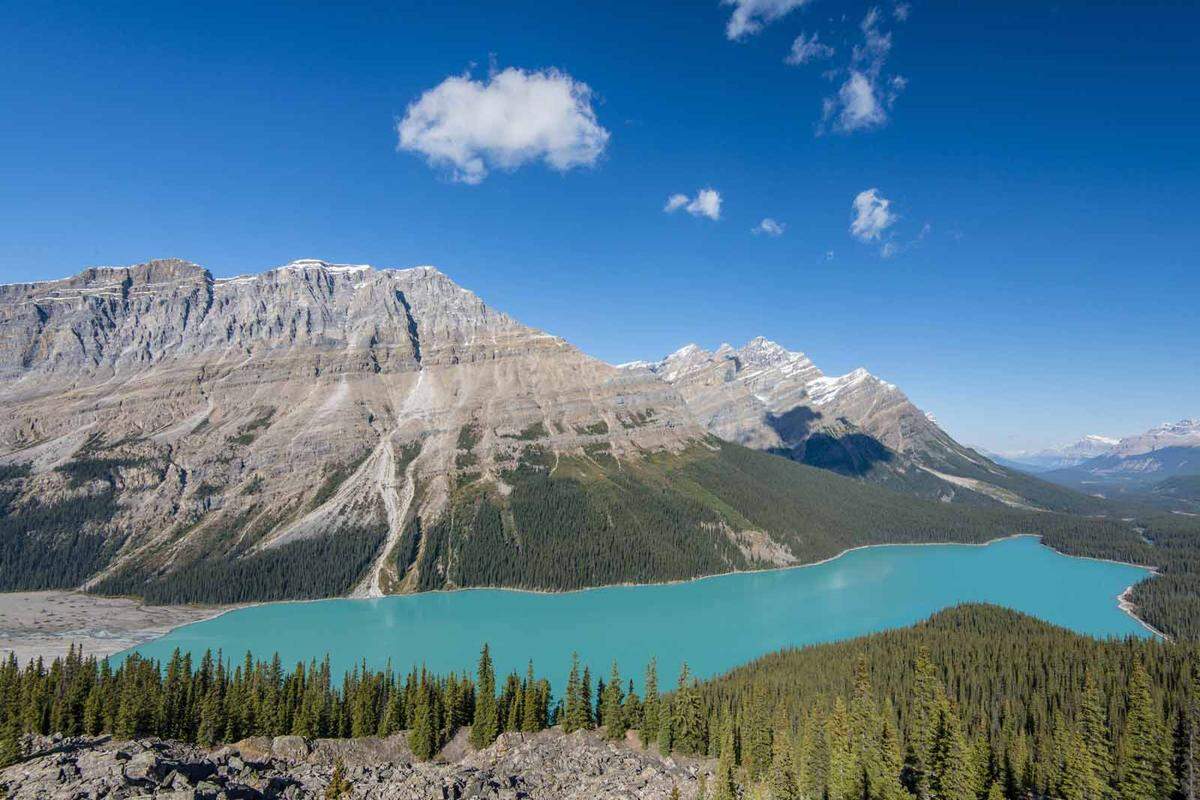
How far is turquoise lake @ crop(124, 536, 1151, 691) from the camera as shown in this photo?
10819 cm

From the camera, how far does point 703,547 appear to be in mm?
186875

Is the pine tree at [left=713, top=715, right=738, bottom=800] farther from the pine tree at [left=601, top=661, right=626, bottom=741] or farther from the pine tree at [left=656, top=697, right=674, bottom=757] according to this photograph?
the pine tree at [left=601, top=661, right=626, bottom=741]

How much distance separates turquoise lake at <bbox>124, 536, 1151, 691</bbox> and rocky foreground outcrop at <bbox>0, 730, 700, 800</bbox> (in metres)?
36.8

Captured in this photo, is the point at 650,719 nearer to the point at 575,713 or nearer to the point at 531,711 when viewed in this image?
the point at 575,713

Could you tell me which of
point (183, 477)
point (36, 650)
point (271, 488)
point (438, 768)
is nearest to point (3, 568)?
point (183, 477)

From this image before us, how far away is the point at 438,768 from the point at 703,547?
142 meters

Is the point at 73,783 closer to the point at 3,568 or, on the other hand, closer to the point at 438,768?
the point at 438,768

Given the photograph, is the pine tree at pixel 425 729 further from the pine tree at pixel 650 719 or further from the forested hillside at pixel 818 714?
the pine tree at pixel 650 719

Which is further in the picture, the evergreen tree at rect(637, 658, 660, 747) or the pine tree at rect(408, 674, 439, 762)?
the evergreen tree at rect(637, 658, 660, 747)

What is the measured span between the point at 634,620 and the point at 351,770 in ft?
293

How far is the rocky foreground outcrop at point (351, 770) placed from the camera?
36.4 m

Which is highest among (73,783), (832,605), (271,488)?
(271,488)

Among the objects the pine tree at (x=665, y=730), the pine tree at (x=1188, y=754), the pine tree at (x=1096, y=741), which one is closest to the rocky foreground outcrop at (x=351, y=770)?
the pine tree at (x=665, y=730)

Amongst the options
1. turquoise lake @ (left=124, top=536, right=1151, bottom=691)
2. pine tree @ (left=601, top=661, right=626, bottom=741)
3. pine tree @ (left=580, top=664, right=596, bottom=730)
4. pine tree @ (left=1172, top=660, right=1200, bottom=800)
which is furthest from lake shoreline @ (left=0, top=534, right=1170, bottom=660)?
pine tree @ (left=601, top=661, right=626, bottom=741)
